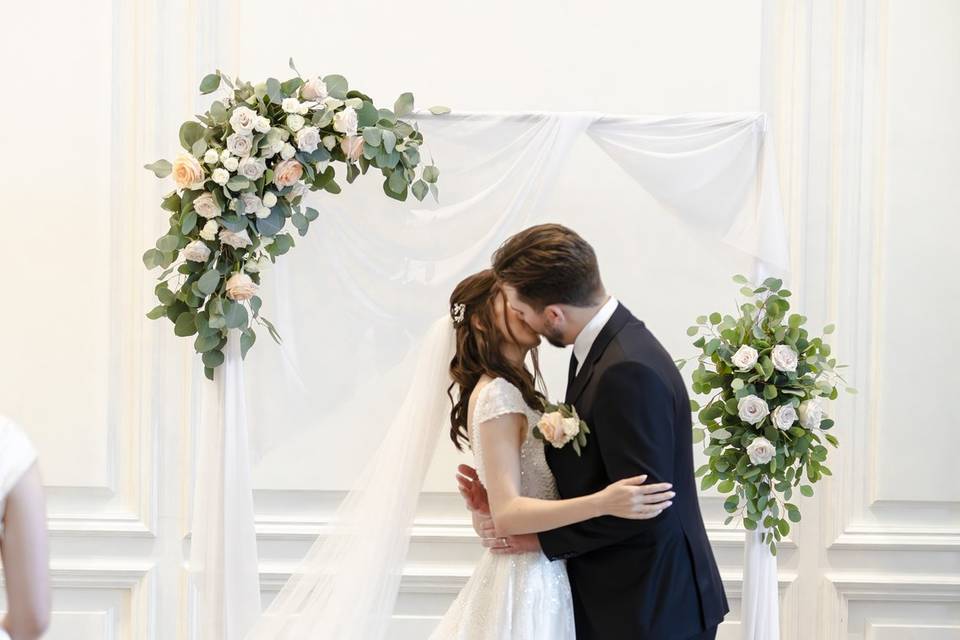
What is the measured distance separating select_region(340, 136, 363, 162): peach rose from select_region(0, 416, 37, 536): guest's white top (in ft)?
4.91

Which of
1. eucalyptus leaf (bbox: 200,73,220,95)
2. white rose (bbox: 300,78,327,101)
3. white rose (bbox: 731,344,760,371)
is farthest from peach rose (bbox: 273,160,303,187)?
white rose (bbox: 731,344,760,371)

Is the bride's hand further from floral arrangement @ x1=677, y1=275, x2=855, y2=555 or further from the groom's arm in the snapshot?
floral arrangement @ x1=677, y1=275, x2=855, y2=555

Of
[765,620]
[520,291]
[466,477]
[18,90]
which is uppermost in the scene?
[18,90]

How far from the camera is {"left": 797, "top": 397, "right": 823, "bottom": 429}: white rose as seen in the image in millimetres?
3193

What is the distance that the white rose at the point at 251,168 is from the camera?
3041mm

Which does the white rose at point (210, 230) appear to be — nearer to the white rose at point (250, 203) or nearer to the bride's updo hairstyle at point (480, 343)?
the white rose at point (250, 203)

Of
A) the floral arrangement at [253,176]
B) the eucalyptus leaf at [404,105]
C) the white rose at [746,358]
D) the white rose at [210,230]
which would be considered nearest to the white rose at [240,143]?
the floral arrangement at [253,176]

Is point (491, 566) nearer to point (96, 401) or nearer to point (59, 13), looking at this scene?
point (96, 401)

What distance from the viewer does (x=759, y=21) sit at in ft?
12.9

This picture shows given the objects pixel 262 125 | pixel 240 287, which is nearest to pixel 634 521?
pixel 240 287

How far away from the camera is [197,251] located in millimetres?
3090

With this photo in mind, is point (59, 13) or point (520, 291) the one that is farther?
point (59, 13)

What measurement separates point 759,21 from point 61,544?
332 centimetres

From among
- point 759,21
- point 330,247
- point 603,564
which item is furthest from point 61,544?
point 759,21
